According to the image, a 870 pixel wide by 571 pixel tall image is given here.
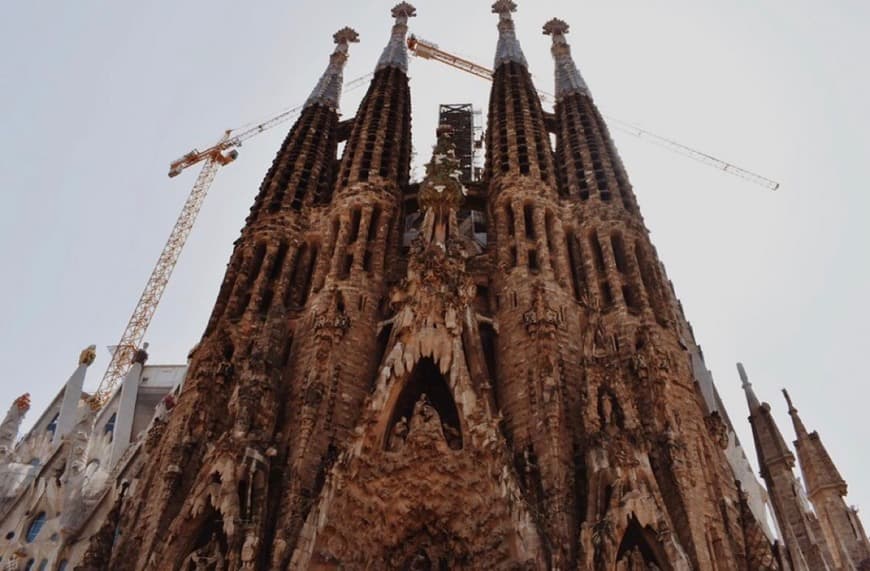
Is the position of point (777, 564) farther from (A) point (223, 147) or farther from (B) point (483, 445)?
(A) point (223, 147)

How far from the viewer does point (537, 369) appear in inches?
701

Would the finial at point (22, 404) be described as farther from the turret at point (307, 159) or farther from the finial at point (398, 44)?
the finial at point (398, 44)

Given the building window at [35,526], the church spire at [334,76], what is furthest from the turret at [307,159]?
the building window at [35,526]

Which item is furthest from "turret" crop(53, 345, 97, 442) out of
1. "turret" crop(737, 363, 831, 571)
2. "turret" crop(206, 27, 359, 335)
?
"turret" crop(737, 363, 831, 571)

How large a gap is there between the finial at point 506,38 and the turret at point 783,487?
17892mm

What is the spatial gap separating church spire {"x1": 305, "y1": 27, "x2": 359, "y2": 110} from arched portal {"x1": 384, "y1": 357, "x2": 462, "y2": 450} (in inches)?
696

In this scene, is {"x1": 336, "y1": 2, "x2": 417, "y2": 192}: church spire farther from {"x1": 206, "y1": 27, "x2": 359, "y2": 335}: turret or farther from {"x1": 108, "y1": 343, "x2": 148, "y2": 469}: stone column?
{"x1": 108, "y1": 343, "x2": 148, "y2": 469}: stone column

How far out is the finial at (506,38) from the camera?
1324 inches

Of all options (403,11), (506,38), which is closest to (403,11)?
(403,11)

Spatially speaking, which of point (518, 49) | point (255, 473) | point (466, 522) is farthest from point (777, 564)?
point (518, 49)

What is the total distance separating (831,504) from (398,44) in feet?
86.3

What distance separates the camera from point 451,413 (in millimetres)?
17312

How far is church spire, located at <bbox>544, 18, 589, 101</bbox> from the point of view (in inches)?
1236

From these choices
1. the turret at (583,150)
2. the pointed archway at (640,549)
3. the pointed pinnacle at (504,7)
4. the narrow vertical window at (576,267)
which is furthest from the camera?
the pointed pinnacle at (504,7)
